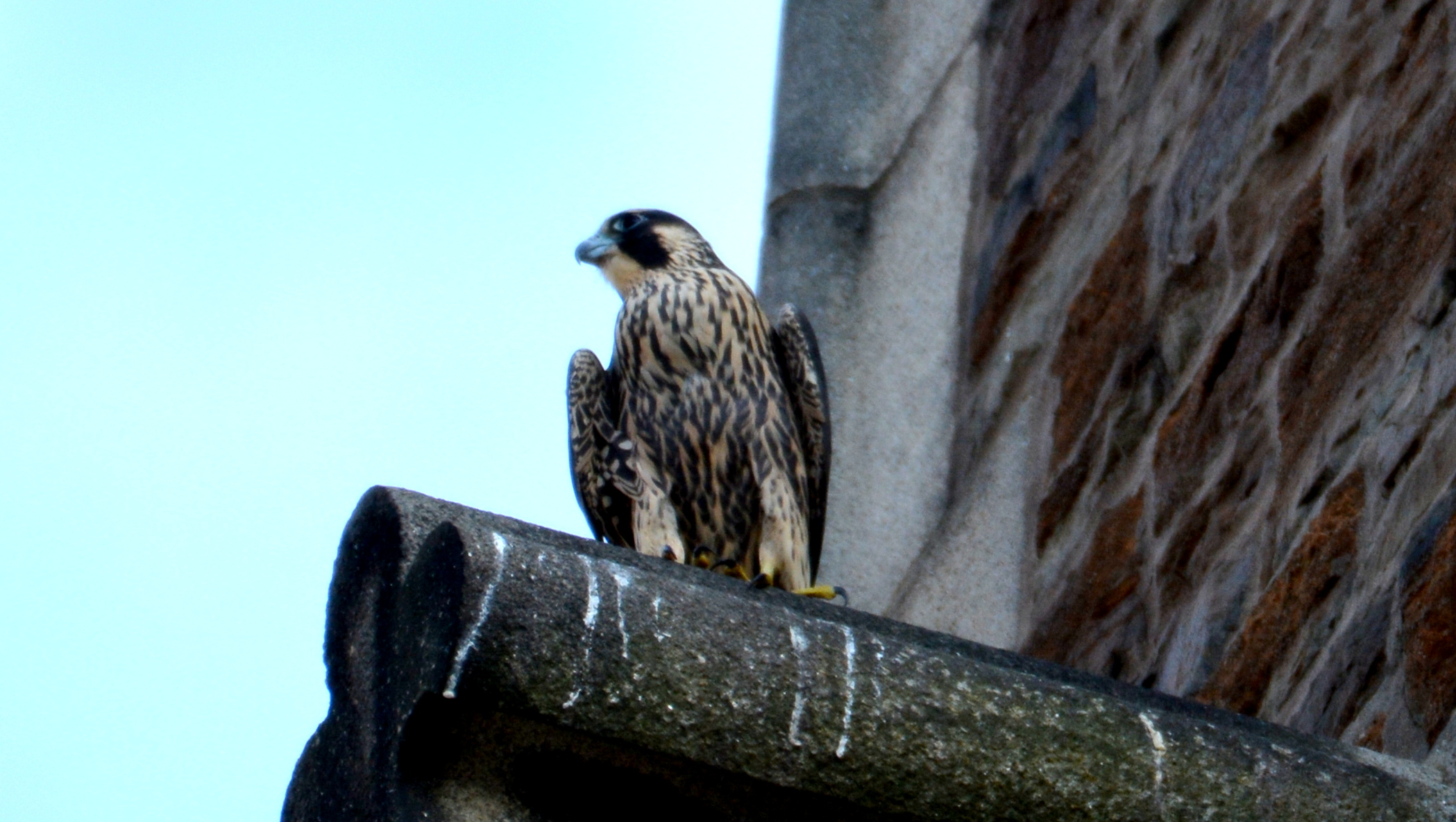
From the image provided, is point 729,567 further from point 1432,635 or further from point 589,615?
point 589,615

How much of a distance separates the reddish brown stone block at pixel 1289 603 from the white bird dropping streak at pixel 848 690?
950 millimetres

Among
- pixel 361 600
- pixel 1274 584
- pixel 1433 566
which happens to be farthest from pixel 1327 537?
pixel 361 600

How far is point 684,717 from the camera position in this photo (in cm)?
167

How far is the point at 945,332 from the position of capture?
470 centimetres

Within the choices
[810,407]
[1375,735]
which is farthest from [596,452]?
[1375,735]

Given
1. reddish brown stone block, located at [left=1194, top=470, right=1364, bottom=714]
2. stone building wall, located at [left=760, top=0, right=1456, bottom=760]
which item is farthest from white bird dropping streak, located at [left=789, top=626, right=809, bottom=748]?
reddish brown stone block, located at [left=1194, top=470, right=1364, bottom=714]

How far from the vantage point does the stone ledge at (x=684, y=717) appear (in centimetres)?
163

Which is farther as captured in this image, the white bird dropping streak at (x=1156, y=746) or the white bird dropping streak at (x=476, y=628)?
the white bird dropping streak at (x=1156, y=746)

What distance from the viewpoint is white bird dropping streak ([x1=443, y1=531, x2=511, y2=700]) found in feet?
5.21

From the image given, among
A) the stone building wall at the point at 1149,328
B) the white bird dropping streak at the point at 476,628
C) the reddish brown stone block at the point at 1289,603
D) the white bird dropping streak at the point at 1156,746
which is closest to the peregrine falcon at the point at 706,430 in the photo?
the stone building wall at the point at 1149,328

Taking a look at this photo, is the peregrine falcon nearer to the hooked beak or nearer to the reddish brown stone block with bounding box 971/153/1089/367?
the hooked beak

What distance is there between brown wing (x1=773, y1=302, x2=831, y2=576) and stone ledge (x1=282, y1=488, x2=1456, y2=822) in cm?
188

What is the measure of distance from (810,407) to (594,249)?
2.32 ft

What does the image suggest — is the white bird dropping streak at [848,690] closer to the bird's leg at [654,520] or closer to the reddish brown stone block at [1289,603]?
the reddish brown stone block at [1289,603]
